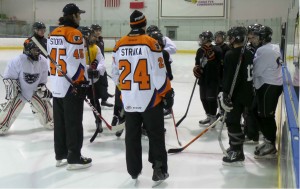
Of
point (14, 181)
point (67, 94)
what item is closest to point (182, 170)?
point (67, 94)

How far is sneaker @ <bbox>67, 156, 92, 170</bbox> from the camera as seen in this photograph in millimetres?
3364

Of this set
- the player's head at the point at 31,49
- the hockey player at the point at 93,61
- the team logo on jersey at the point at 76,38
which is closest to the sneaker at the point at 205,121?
the hockey player at the point at 93,61

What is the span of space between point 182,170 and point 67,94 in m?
1.15

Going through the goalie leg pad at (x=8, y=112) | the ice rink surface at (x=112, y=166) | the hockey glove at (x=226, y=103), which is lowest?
the ice rink surface at (x=112, y=166)

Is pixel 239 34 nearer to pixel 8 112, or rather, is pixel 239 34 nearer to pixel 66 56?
pixel 66 56

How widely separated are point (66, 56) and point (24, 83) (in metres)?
1.47

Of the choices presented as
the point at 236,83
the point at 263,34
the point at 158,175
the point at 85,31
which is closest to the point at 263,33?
the point at 263,34

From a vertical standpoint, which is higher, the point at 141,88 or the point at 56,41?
the point at 56,41

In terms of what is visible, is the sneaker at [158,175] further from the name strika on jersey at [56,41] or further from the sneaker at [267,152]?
the name strika on jersey at [56,41]

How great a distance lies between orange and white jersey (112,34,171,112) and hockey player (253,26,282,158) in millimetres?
1119

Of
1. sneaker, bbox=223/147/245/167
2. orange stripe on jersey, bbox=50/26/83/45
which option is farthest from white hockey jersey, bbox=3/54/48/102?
sneaker, bbox=223/147/245/167

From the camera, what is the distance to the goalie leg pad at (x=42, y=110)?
467cm

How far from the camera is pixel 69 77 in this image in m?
3.20

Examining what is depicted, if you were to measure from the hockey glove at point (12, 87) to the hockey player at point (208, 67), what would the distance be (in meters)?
2.01
